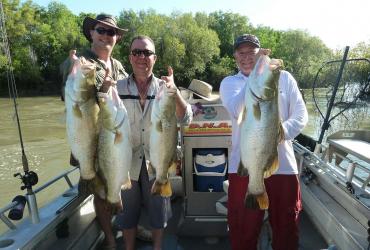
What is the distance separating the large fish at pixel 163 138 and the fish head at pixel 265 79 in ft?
2.02

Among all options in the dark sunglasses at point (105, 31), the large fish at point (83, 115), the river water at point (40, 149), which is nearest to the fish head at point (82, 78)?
the large fish at point (83, 115)

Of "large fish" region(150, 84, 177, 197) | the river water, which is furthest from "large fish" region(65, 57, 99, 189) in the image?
the river water

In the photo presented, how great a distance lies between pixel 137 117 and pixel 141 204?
85 centimetres

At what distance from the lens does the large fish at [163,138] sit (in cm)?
270

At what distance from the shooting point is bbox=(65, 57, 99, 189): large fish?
245 cm

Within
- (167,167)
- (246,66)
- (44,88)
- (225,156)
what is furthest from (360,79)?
(44,88)

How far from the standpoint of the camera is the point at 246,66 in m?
3.05

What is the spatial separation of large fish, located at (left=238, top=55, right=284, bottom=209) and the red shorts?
328 millimetres

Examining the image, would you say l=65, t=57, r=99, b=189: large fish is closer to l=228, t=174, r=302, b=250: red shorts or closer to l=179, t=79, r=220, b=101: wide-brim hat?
l=228, t=174, r=302, b=250: red shorts

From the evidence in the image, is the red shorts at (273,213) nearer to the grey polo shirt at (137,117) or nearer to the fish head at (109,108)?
the grey polo shirt at (137,117)

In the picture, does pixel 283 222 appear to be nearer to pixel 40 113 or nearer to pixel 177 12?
pixel 40 113

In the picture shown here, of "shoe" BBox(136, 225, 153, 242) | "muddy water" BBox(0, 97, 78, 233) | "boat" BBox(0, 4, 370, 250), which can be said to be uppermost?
"boat" BBox(0, 4, 370, 250)

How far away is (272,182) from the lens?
3010mm

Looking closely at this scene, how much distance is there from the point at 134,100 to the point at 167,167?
0.68 meters
